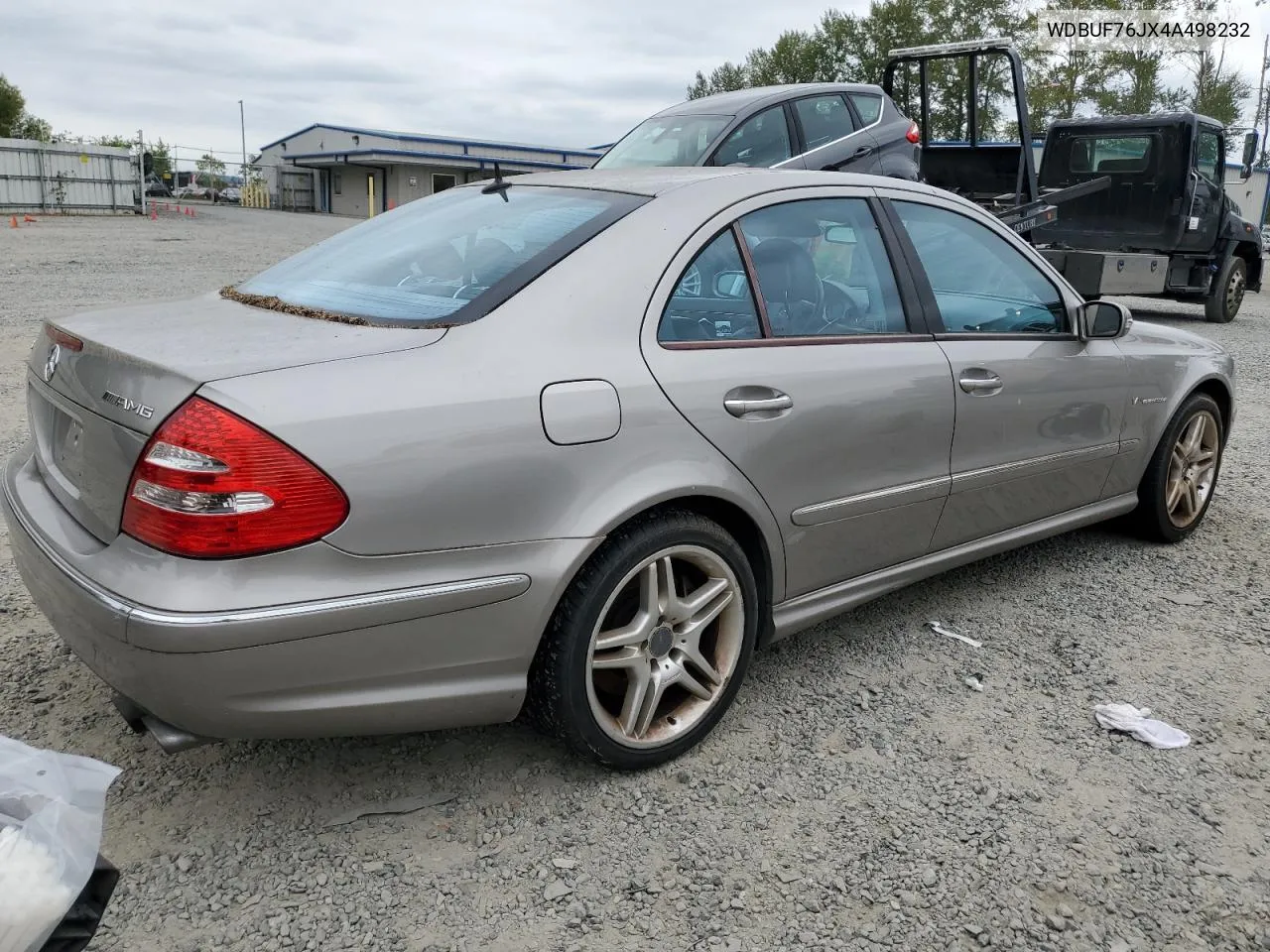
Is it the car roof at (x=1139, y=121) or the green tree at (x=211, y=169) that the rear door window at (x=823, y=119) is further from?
the green tree at (x=211, y=169)

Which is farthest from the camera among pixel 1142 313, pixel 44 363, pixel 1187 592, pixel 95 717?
pixel 1142 313

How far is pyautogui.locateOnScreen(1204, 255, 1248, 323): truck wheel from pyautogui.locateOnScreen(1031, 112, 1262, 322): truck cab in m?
0.32

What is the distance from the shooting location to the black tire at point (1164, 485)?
14.1 feet

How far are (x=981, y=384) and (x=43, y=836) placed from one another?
281 centimetres

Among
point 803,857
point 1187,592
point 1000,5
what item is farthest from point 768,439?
point 1000,5

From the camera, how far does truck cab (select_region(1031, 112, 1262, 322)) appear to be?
12094 millimetres

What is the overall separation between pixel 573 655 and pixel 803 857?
27.3 inches

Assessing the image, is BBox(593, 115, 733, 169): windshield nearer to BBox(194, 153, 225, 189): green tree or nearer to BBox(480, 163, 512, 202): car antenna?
BBox(480, 163, 512, 202): car antenna

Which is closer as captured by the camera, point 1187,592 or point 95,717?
point 95,717

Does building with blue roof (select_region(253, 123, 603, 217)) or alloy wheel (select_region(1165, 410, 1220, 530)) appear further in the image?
building with blue roof (select_region(253, 123, 603, 217))

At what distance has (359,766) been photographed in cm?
263

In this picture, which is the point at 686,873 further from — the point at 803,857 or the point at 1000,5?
the point at 1000,5

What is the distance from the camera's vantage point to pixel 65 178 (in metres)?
29.7

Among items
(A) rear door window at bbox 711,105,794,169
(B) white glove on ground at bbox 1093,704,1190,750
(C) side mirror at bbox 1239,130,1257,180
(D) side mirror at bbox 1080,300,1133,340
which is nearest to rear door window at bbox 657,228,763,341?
(B) white glove on ground at bbox 1093,704,1190,750
